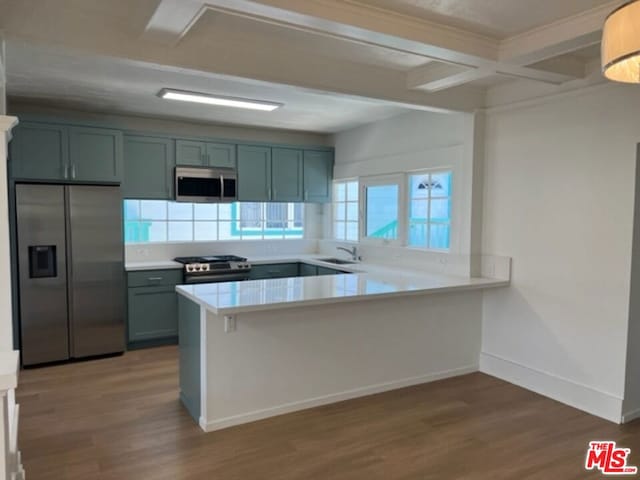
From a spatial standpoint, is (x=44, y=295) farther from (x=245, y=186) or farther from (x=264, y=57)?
(x=264, y=57)

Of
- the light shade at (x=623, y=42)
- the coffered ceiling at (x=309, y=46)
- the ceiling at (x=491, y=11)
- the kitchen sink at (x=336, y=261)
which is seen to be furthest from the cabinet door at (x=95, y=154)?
the light shade at (x=623, y=42)

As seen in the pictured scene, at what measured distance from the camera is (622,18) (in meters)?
1.31

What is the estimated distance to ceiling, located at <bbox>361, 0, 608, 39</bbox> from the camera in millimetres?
2338

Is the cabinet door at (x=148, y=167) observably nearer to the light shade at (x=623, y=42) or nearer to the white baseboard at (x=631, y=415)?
the light shade at (x=623, y=42)

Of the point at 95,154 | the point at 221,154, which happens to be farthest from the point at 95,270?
the point at 221,154

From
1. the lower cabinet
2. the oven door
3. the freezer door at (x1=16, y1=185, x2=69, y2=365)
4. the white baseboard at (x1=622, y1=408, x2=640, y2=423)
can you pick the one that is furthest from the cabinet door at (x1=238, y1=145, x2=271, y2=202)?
the white baseboard at (x1=622, y1=408, x2=640, y2=423)

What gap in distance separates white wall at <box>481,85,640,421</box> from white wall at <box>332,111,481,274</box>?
0.18 meters

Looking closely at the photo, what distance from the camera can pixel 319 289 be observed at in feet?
11.4

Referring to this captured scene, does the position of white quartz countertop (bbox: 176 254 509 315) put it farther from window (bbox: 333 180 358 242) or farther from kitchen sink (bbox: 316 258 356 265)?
window (bbox: 333 180 358 242)

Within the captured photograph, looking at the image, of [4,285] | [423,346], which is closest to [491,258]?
[423,346]

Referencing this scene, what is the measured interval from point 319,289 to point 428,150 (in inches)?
76.0

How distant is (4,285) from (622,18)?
2650 millimetres

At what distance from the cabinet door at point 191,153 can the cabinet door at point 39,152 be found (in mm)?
1118

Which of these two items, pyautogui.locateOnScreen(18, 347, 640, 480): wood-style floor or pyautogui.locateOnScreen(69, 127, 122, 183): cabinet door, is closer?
pyautogui.locateOnScreen(18, 347, 640, 480): wood-style floor
